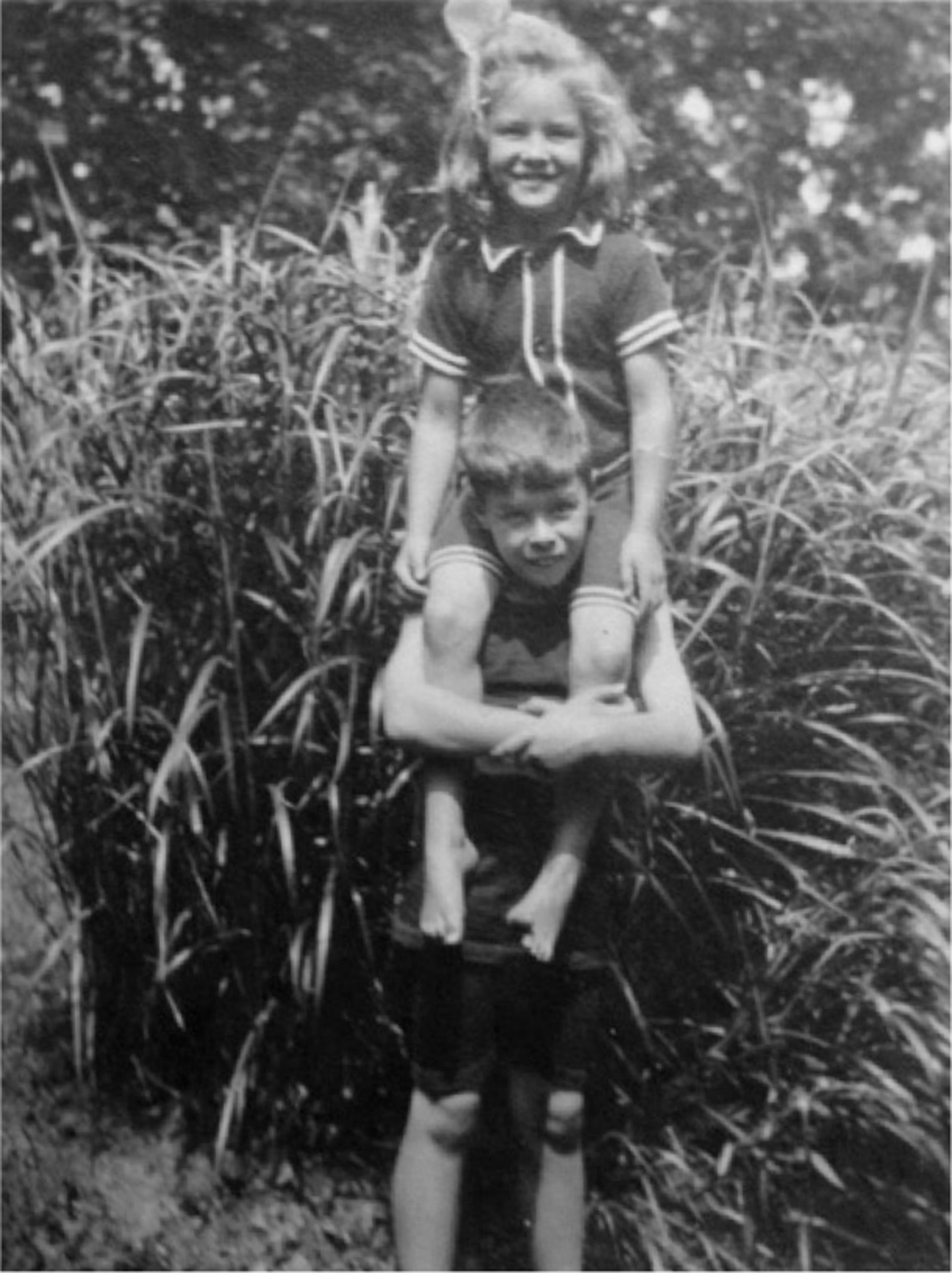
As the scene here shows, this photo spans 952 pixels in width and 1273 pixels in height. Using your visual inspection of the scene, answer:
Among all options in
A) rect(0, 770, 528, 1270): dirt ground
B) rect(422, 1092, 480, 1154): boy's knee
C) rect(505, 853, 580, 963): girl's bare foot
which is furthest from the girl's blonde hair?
rect(0, 770, 528, 1270): dirt ground

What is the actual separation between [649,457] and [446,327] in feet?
1.02

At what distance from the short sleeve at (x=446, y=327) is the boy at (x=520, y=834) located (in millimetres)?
99

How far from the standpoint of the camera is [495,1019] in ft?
6.15

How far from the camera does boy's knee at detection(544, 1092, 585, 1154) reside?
1.88 metres

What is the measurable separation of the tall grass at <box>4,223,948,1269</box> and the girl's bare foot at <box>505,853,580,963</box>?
0.41 metres

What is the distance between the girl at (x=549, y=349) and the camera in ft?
5.79

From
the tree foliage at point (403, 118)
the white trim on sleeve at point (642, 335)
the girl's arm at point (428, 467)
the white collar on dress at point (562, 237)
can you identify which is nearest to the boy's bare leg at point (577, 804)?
the girl's arm at point (428, 467)

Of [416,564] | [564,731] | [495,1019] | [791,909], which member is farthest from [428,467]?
[791,909]

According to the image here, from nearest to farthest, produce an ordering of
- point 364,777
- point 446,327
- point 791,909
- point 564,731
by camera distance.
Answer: point 564,731, point 446,327, point 364,777, point 791,909

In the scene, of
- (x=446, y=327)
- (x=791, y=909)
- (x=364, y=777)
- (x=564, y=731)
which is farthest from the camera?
(x=791, y=909)

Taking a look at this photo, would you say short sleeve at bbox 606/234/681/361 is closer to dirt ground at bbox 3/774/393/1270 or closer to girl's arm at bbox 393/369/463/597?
girl's arm at bbox 393/369/463/597

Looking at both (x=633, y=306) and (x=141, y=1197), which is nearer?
(x=633, y=306)

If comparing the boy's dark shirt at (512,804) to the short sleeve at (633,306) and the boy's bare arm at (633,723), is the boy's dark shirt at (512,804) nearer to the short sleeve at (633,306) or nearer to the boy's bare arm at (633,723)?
the boy's bare arm at (633,723)

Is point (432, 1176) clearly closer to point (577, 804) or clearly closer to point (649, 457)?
point (577, 804)
